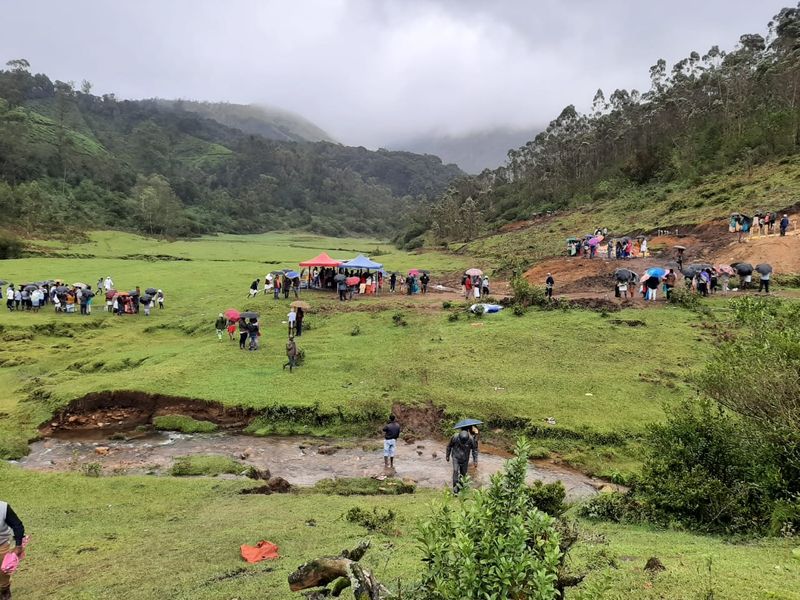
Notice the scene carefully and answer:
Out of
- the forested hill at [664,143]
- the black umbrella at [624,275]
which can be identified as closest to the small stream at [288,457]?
the black umbrella at [624,275]

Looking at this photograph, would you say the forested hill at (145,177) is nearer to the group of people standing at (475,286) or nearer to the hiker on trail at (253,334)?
the hiker on trail at (253,334)

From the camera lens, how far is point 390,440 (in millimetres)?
13469

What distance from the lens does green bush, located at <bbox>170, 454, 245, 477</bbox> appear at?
12984 mm

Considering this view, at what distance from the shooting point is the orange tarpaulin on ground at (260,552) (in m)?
7.84

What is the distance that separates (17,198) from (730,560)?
265 ft

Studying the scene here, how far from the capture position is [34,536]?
8.95 m

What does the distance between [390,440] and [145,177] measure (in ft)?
421

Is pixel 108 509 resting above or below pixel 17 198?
below

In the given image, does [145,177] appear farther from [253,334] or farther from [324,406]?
[324,406]

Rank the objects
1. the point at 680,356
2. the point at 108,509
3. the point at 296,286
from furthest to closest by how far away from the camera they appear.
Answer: the point at 296,286 < the point at 680,356 < the point at 108,509

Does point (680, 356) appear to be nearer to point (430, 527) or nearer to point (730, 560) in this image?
point (730, 560)

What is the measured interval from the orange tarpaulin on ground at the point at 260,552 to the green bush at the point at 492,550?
4.40 m

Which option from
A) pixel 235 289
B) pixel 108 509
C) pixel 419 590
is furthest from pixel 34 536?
pixel 235 289

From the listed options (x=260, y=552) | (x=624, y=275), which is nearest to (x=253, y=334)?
(x=260, y=552)
